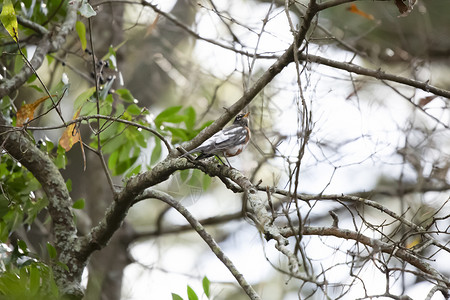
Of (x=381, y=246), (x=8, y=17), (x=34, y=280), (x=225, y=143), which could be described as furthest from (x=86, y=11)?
(x=381, y=246)

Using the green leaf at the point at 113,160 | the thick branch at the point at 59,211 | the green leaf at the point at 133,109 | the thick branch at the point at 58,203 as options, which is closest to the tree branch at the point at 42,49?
the thick branch at the point at 58,203

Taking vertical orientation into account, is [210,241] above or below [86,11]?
below

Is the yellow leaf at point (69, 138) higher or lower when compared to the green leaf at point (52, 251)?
higher

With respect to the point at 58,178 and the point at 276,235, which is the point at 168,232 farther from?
the point at 276,235

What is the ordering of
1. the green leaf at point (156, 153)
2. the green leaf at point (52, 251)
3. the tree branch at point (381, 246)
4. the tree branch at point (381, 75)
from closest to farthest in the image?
1. the tree branch at point (381, 246)
2. the tree branch at point (381, 75)
3. the green leaf at point (52, 251)
4. the green leaf at point (156, 153)

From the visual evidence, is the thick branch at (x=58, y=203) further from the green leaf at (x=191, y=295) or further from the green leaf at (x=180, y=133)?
the green leaf at (x=180, y=133)

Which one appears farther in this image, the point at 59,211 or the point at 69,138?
the point at 59,211

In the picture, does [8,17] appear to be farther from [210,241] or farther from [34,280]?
[210,241]

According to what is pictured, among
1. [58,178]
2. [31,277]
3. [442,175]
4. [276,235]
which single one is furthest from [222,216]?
[276,235]

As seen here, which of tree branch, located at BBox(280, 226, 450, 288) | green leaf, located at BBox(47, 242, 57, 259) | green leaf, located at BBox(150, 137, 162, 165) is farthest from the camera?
green leaf, located at BBox(150, 137, 162, 165)

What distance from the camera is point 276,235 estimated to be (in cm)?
217

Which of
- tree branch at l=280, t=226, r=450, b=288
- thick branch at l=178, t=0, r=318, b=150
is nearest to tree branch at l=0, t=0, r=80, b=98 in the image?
thick branch at l=178, t=0, r=318, b=150

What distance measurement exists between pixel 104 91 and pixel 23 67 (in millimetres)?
496

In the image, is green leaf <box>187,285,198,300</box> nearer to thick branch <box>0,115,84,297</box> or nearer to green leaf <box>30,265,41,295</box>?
thick branch <box>0,115,84,297</box>
